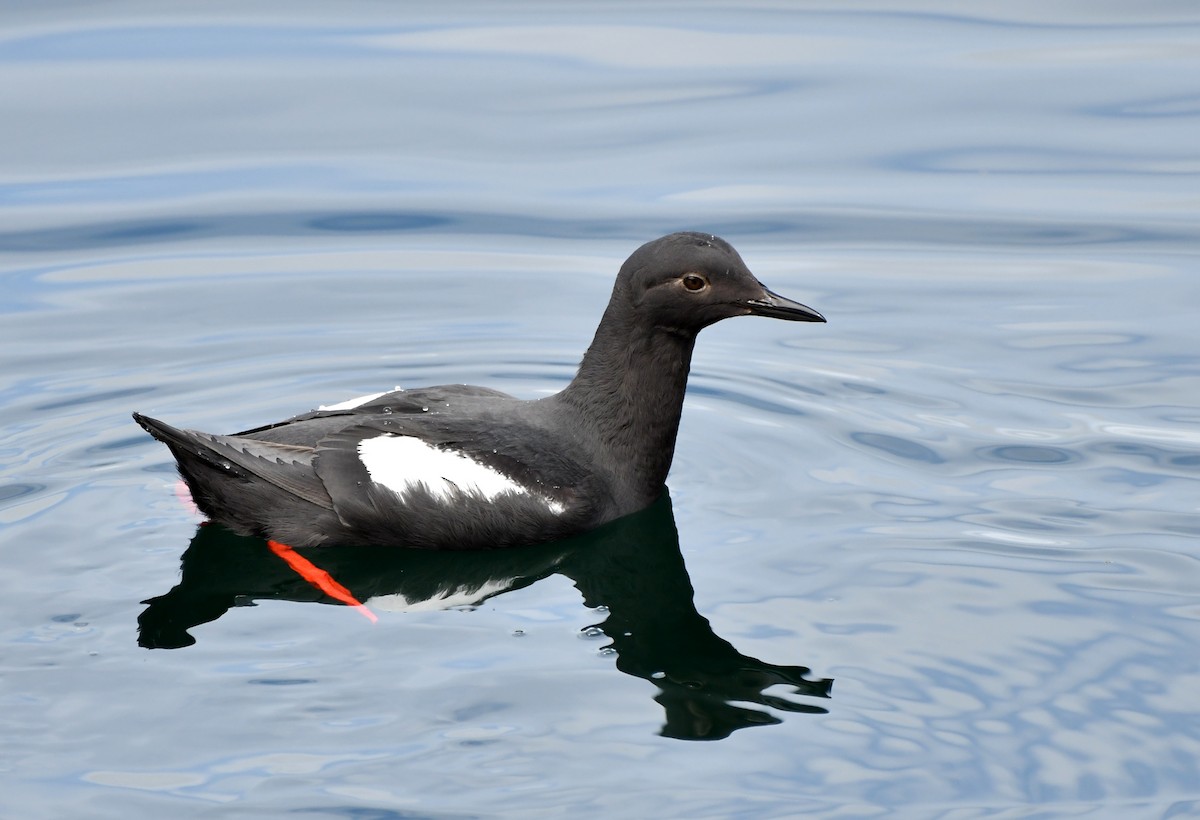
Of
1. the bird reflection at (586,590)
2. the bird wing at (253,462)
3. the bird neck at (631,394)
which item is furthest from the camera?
the bird neck at (631,394)

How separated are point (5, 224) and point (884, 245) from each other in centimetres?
586

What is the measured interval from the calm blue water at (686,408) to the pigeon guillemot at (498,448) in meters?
0.18

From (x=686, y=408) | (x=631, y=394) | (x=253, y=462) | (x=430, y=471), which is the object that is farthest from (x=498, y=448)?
(x=686, y=408)

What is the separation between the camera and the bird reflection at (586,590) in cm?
647

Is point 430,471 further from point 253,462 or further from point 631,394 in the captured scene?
point 631,394

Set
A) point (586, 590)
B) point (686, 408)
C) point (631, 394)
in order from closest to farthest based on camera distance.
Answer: point (586, 590) → point (631, 394) → point (686, 408)

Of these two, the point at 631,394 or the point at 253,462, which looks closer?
the point at 253,462

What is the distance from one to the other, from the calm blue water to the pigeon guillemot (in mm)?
184

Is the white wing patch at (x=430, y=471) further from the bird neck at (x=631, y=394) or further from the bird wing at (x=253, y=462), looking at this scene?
the bird neck at (x=631, y=394)

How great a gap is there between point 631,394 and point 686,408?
55.5 inches

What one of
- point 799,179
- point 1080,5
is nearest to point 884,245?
point 799,179

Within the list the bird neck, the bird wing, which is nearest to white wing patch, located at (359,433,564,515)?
the bird wing

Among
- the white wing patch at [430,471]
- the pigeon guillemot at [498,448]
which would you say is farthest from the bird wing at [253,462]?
the white wing patch at [430,471]

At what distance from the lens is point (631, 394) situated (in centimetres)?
785
